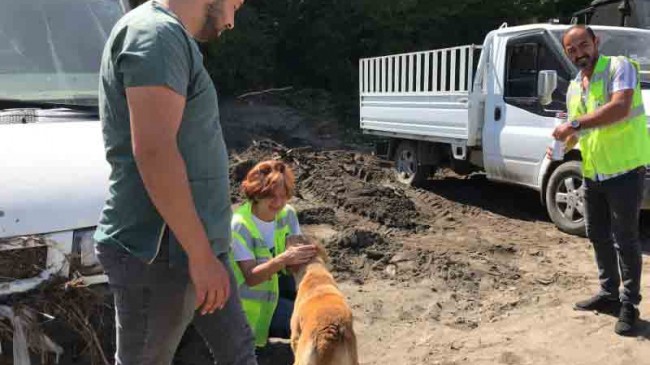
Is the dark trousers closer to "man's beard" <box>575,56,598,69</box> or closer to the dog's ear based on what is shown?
the dog's ear

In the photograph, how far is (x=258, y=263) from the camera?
337 cm

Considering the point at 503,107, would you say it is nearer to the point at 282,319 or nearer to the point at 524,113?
the point at 524,113

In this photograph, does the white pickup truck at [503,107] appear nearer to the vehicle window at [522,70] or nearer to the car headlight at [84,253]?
the vehicle window at [522,70]

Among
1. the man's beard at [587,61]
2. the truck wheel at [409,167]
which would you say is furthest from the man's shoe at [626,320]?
the truck wheel at [409,167]

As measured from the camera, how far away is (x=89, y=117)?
150 inches

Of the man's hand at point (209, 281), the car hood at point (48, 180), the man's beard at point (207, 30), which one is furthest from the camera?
the car hood at point (48, 180)

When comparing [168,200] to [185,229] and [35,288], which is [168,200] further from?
[35,288]

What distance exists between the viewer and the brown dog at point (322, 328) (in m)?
2.62

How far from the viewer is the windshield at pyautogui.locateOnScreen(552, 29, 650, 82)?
7.29m

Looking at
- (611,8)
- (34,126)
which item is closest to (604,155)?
(34,126)

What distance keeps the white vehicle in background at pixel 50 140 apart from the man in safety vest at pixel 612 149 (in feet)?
9.38

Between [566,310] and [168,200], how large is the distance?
3804 millimetres

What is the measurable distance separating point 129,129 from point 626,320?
3.62 meters

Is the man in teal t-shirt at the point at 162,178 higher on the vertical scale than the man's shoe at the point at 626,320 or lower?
higher
